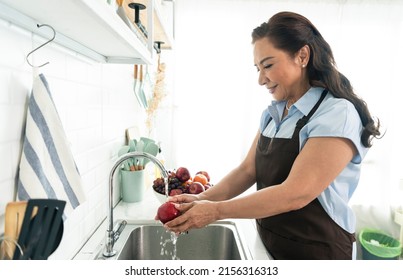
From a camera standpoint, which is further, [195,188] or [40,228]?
[195,188]

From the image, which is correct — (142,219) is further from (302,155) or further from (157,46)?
(157,46)

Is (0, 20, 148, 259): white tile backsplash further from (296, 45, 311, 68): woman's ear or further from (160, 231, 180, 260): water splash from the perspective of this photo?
(296, 45, 311, 68): woman's ear

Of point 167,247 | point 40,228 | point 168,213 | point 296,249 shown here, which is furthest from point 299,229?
point 40,228

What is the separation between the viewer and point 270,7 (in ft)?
6.36

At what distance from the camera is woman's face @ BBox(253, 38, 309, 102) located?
0.81 m

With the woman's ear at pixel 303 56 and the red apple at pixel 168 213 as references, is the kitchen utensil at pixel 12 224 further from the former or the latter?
the woman's ear at pixel 303 56

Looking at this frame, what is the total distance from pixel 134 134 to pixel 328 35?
1558 millimetres

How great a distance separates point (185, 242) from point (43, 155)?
672 millimetres

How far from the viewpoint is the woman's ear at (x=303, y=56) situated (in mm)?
814

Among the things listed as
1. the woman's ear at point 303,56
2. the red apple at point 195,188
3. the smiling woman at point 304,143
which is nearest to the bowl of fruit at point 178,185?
the red apple at point 195,188

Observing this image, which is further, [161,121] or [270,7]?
[161,121]

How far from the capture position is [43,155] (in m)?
0.51
